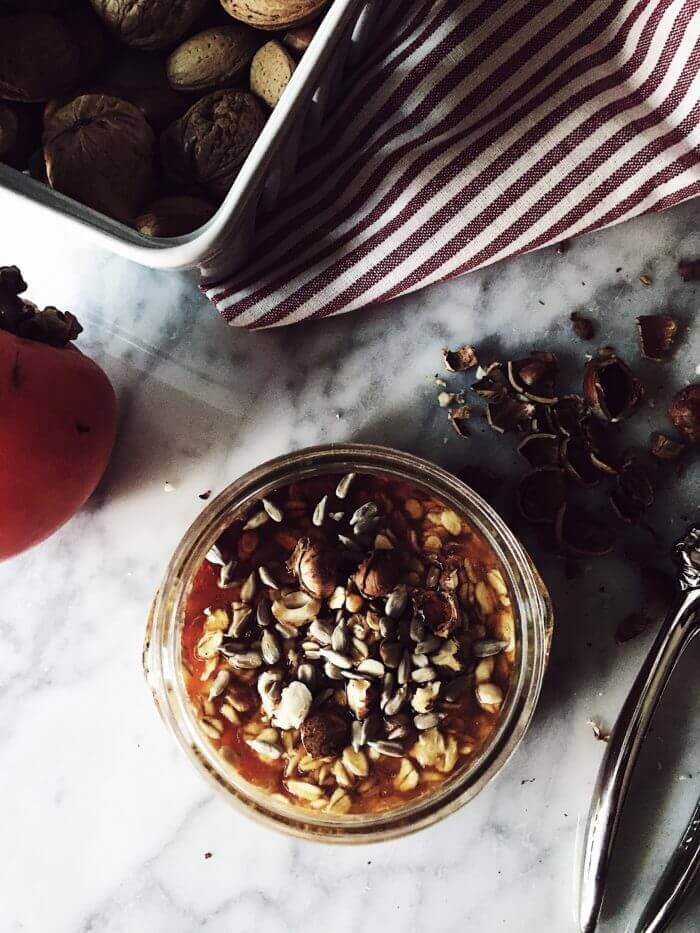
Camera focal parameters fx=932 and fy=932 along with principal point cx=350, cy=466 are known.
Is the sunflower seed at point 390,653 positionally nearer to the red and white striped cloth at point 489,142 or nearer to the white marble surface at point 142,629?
the white marble surface at point 142,629

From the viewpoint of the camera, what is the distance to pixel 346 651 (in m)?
0.67

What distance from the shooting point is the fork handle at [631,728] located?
2.40 ft

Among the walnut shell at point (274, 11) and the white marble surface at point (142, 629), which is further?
the white marble surface at point (142, 629)

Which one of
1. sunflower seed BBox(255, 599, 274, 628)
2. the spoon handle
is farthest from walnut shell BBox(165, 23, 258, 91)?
the spoon handle

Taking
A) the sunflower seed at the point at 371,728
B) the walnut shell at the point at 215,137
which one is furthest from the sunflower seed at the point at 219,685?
the walnut shell at the point at 215,137

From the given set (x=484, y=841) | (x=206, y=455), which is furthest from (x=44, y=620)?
(x=484, y=841)

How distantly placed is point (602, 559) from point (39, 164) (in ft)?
1.78

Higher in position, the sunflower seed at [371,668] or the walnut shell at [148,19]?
the walnut shell at [148,19]

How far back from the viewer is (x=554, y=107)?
735 mm

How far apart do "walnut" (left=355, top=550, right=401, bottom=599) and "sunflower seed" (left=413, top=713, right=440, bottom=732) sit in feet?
0.30

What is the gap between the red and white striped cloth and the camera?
721 mm

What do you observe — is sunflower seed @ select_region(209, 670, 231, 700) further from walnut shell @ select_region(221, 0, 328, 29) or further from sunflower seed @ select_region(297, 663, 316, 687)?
walnut shell @ select_region(221, 0, 328, 29)

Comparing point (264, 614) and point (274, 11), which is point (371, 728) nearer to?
point (264, 614)

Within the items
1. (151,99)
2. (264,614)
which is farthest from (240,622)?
(151,99)
